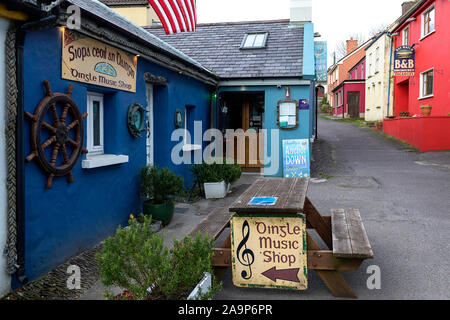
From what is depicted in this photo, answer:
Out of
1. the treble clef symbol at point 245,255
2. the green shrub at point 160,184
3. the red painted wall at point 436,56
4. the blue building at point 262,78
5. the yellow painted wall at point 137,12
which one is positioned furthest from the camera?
the yellow painted wall at point 137,12

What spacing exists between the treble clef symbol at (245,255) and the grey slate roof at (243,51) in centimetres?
768

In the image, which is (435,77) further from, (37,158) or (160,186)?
(37,158)

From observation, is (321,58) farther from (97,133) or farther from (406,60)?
(97,133)

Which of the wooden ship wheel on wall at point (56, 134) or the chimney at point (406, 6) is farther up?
the chimney at point (406, 6)

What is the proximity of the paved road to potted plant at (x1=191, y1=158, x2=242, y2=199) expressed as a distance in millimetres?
1911

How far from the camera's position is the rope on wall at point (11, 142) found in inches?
146

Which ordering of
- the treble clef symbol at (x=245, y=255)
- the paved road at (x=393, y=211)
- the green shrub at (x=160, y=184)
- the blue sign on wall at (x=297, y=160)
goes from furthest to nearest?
1. the blue sign on wall at (x=297, y=160)
2. the green shrub at (x=160, y=184)
3. the paved road at (x=393, y=211)
4. the treble clef symbol at (x=245, y=255)

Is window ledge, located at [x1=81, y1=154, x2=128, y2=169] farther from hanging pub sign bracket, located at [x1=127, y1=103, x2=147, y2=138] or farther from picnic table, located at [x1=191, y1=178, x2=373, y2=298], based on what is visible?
picnic table, located at [x1=191, y1=178, x2=373, y2=298]

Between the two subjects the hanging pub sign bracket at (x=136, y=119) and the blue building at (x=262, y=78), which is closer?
the hanging pub sign bracket at (x=136, y=119)

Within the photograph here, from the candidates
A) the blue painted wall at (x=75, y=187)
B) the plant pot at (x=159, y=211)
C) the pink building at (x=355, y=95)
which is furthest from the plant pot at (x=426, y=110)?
the pink building at (x=355, y=95)

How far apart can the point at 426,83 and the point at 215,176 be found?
1346cm

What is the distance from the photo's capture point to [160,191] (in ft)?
20.5

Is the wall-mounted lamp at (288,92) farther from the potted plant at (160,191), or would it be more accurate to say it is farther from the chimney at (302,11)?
the potted plant at (160,191)
